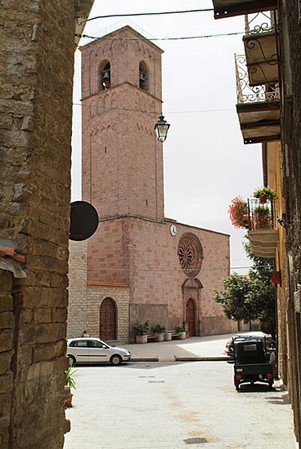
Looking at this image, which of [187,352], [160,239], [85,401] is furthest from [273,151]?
[160,239]

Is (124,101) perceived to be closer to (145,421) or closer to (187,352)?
(187,352)

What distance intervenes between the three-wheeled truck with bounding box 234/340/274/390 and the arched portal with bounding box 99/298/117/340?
14752 mm

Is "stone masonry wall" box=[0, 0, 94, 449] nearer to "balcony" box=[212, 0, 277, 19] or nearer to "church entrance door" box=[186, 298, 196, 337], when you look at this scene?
"balcony" box=[212, 0, 277, 19]

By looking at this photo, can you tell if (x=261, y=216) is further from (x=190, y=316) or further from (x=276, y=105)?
(x=190, y=316)

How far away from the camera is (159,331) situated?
3017 cm

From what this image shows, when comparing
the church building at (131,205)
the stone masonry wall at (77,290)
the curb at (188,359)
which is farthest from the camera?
the church building at (131,205)

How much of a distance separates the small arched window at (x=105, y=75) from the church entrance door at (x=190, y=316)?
16.7 meters

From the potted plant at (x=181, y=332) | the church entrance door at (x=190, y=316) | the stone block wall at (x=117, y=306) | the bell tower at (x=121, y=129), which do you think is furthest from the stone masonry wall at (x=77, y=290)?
the church entrance door at (x=190, y=316)

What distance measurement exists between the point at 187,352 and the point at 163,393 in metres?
11.5

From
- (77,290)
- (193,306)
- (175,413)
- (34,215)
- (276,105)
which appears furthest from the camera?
(193,306)

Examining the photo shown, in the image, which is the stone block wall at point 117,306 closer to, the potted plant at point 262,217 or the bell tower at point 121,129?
the bell tower at point 121,129

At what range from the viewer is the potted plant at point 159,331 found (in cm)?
2968

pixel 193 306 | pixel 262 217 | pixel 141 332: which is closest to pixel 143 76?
pixel 193 306

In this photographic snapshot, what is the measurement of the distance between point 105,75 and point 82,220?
2894cm
